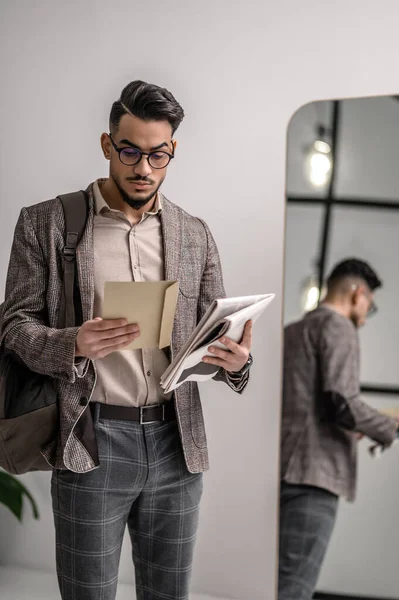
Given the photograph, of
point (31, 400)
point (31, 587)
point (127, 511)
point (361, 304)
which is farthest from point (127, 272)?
point (31, 587)

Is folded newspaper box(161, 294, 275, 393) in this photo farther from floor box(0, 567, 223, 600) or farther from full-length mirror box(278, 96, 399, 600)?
floor box(0, 567, 223, 600)

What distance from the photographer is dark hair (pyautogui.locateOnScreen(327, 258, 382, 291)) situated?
1.69 meters

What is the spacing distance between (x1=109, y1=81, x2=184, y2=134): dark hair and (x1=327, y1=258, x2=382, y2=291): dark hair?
592mm

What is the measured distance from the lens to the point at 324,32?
2.13 m

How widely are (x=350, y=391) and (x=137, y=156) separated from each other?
2.67 ft

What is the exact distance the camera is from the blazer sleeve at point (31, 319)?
1306 mm

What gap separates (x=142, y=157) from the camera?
4.70 ft

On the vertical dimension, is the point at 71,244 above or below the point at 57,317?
above

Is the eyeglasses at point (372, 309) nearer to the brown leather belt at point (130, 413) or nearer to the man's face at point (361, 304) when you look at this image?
the man's face at point (361, 304)

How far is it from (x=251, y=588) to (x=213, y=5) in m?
2.06

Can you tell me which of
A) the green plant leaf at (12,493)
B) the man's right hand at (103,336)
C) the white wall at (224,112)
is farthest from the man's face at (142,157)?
the green plant leaf at (12,493)

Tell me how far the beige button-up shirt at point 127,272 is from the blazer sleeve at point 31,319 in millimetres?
111

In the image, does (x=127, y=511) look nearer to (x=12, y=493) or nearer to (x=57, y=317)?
(x=57, y=317)

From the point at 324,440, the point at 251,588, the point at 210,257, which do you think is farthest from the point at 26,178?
the point at 251,588
